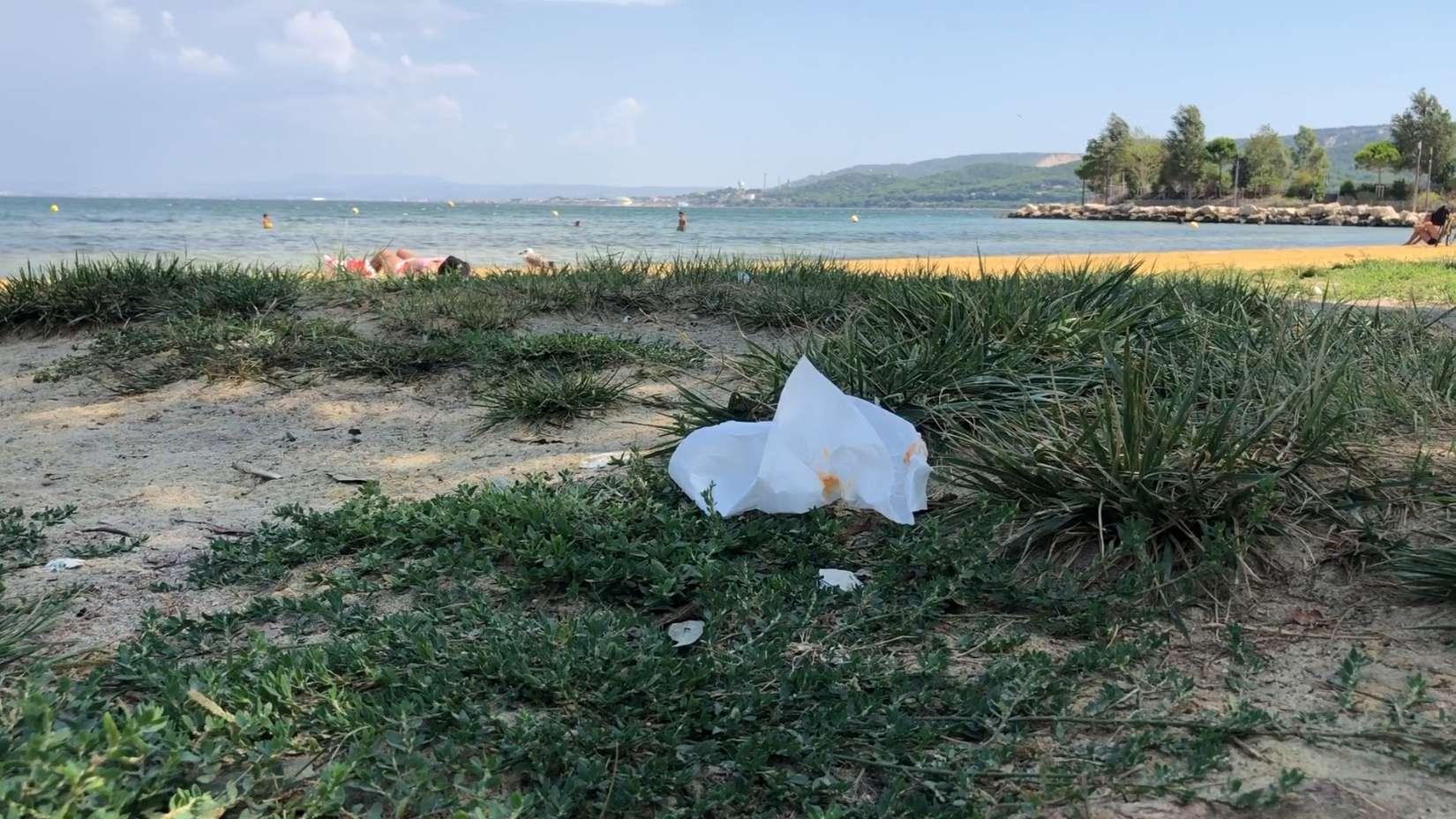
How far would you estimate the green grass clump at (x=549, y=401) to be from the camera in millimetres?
4191

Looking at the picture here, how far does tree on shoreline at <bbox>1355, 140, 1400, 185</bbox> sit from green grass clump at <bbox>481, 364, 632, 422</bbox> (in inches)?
3079

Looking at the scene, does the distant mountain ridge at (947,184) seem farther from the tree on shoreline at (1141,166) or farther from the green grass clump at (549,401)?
the green grass clump at (549,401)

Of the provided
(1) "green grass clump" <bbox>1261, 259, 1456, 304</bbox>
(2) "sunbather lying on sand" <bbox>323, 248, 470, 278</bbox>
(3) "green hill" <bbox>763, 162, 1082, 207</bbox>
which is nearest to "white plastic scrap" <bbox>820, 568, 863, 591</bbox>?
(1) "green grass clump" <bbox>1261, 259, 1456, 304</bbox>

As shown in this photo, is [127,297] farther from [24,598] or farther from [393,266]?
[24,598]

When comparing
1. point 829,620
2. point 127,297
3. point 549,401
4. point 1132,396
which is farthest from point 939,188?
point 829,620

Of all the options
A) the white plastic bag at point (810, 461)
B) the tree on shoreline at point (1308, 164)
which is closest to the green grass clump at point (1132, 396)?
the white plastic bag at point (810, 461)

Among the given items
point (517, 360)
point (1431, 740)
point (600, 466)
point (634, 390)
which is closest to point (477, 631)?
point (600, 466)

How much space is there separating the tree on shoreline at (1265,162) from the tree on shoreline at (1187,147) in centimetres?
353

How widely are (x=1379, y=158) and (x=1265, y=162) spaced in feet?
26.4

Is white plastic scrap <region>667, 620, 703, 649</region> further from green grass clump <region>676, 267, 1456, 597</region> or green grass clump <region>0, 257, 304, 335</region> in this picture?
green grass clump <region>0, 257, 304, 335</region>

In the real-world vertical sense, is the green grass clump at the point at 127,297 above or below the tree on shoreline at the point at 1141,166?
below

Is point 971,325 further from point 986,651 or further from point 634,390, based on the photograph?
point 986,651

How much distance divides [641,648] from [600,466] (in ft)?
4.99

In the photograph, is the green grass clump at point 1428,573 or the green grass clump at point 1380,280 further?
the green grass clump at point 1380,280
